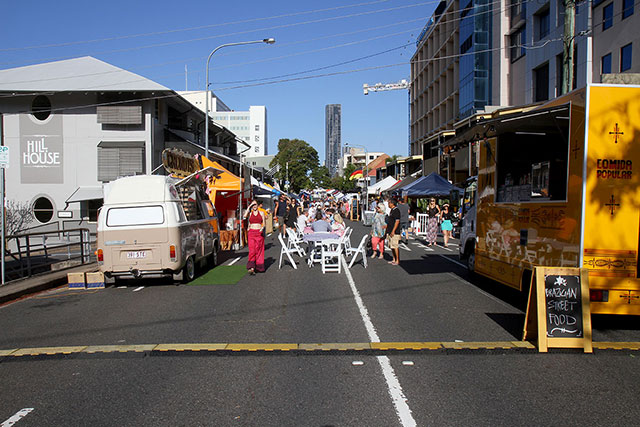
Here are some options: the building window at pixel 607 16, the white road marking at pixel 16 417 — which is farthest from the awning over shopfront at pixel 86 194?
the building window at pixel 607 16

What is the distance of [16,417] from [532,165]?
7781 mm

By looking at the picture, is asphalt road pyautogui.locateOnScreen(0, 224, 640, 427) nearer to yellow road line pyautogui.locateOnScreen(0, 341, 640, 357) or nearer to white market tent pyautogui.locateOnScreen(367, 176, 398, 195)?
yellow road line pyautogui.locateOnScreen(0, 341, 640, 357)

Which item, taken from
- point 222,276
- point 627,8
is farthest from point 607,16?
point 222,276

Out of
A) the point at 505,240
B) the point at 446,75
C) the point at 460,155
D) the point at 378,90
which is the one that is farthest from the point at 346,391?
the point at 378,90

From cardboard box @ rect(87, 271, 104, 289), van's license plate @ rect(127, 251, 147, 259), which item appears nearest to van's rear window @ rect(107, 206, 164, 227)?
van's license plate @ rect(127, 251, 147, 259)

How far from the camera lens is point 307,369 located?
5473 mm

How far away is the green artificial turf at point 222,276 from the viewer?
11.6m

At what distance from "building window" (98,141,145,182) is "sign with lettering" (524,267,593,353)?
22528 mm

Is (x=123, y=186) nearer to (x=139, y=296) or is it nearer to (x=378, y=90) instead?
(x=139, y=296)

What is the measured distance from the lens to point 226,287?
10.9 meters

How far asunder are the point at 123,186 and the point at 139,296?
262 cm

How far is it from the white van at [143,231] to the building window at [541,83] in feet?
87.0

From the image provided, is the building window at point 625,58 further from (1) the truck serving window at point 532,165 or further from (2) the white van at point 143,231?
(2) the white van at point 143,231

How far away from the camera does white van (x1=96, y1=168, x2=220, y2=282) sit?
10672 millimetres
